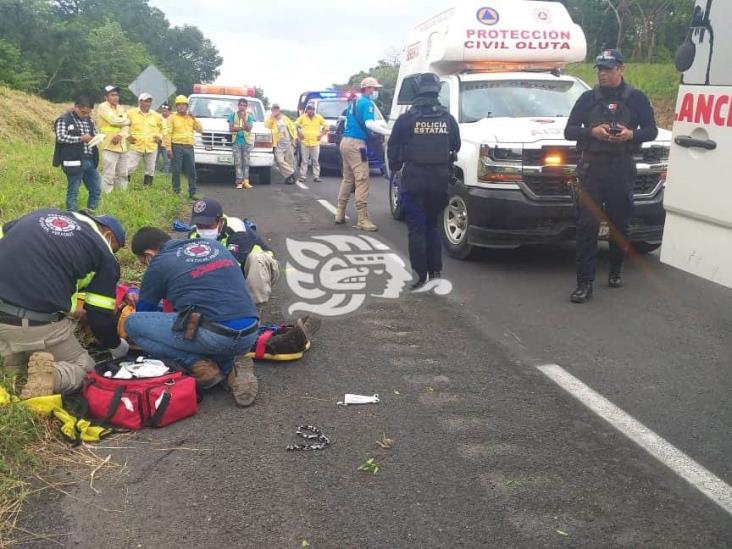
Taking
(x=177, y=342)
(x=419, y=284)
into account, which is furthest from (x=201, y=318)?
(x=419, y=284)

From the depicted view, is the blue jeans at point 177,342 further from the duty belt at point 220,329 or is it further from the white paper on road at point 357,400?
the white paper on road at point 357,400

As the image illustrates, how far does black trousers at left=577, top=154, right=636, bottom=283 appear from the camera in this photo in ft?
19.6

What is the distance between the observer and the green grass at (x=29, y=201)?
3.30m

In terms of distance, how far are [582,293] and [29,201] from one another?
7.59 meters

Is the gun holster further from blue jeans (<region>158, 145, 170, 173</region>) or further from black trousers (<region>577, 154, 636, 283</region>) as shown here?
blue jeans (<region>158, 145, 170, 173</region>)

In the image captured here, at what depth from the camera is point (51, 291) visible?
3.89m

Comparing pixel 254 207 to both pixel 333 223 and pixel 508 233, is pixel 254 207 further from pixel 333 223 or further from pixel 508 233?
pixel 508 233

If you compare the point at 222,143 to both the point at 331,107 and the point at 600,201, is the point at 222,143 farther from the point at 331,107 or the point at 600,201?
the point at 600,201

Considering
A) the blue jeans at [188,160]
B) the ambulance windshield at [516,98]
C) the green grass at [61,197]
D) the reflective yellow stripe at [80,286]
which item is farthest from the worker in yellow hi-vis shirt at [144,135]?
the reflective yellow stripe at [80,286]

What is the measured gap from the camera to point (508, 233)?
22.4 ft

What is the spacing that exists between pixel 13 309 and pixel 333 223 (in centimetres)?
637

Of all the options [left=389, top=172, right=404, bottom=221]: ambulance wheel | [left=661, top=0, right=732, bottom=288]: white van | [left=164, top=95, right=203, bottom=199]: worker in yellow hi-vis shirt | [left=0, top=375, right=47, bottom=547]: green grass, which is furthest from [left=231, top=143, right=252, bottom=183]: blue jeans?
[left=661, top=0, right=732, bottom=288]: white van

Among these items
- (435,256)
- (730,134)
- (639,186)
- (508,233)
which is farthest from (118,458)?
(639,186)

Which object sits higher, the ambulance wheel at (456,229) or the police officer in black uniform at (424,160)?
the police officer in black uniform at (424,160)
